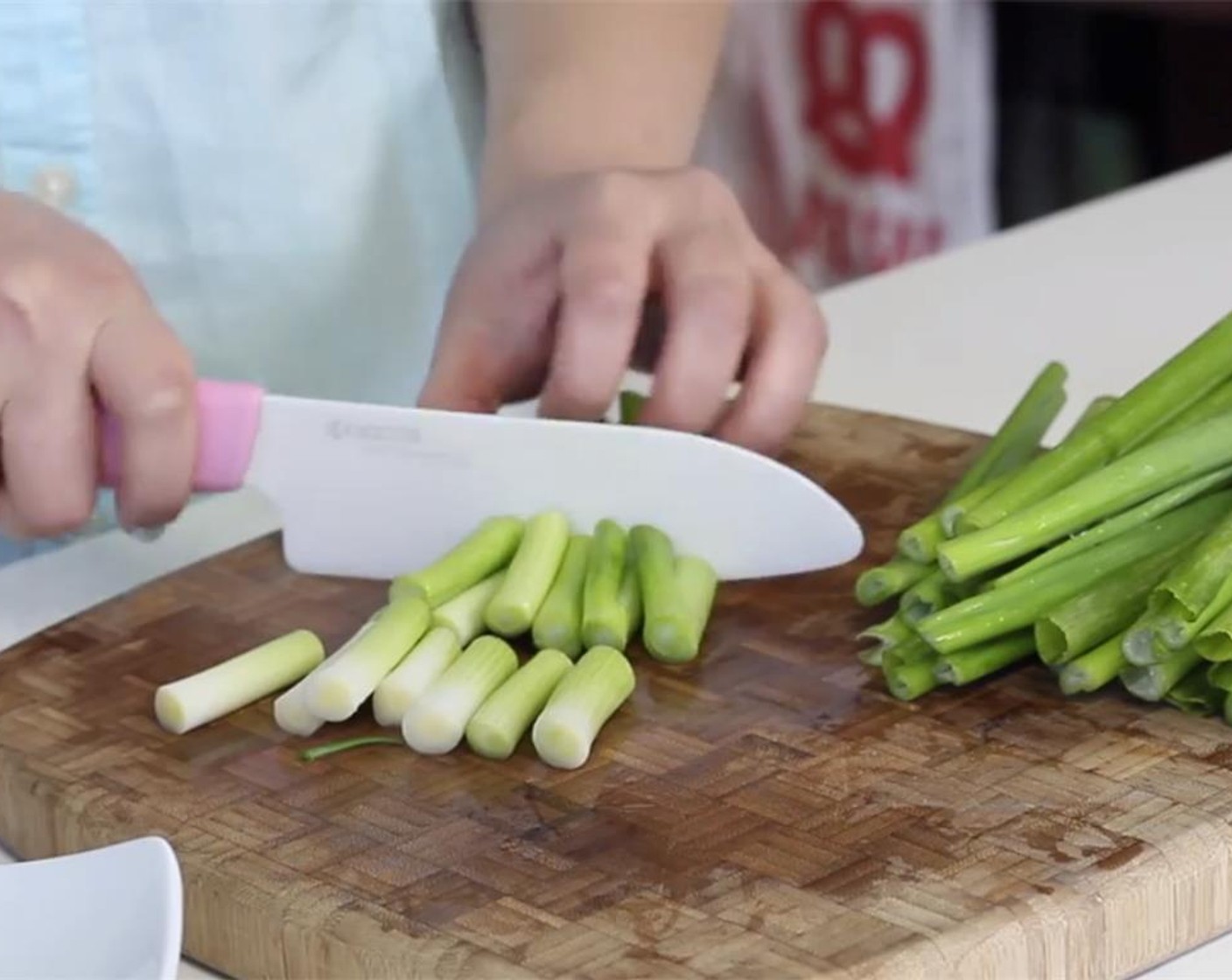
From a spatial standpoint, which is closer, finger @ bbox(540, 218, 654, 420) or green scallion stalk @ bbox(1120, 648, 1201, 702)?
green scallion stalk @ bbox(1120, 648, 1201, 702)

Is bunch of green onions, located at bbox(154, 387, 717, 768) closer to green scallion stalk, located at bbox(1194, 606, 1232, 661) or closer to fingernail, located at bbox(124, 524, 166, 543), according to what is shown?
fingernail, located at bbox(124, 524, 166, 543)

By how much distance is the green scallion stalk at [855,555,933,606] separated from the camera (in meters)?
1.27

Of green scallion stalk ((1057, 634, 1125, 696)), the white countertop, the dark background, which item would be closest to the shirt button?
the white countertop

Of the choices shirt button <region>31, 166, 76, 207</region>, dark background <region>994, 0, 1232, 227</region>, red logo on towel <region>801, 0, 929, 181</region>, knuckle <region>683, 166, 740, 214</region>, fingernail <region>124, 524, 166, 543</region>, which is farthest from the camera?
dark background <region>994, 0, 1232, 227</region>

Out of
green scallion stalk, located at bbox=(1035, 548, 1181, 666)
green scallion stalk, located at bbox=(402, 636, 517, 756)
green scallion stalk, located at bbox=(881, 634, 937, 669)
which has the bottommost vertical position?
green scallion stalk, located at bbox=(402, 636, 517, 756)

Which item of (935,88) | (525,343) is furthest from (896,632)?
(935,88)

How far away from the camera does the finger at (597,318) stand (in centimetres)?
137

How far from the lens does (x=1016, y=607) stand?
1205mm

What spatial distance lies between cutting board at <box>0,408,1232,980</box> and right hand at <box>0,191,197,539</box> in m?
0.11

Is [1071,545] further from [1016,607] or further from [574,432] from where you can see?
→ [574,432]

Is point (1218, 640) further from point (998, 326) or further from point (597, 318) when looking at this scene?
point (998, 326)

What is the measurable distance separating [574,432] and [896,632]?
22 centimetres

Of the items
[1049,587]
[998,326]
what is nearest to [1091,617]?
[1049,587]

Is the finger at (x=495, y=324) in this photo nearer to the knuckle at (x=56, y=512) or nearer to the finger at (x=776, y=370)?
the finger at (x=776, y=370)
